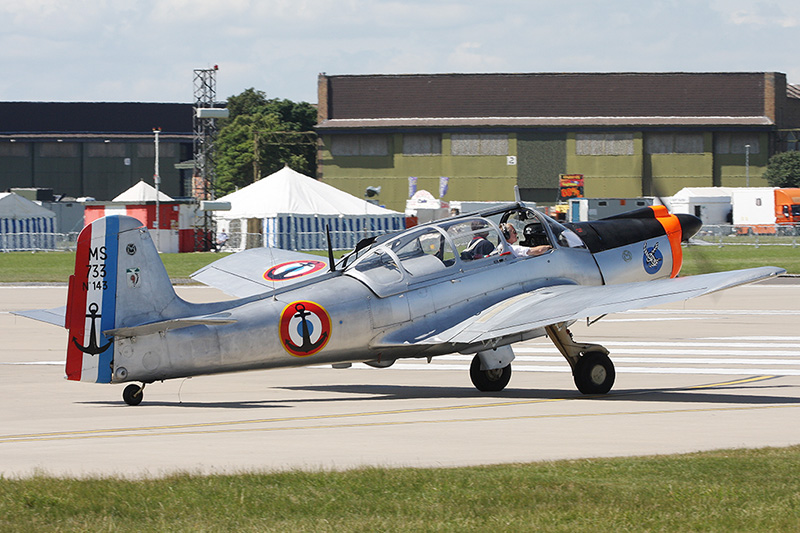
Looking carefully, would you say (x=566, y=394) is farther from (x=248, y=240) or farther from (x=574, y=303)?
(x=248, y=240)

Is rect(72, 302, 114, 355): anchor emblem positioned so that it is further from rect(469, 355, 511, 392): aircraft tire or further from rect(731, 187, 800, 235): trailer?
rect(731, 187, 800, 235): trailer

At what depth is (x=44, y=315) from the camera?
1323 cm

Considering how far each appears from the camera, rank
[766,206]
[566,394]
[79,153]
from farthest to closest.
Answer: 1. [79,153]
2. [766,206]
3. [566,394]

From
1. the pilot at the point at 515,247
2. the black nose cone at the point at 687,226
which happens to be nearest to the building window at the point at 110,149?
the black nose cone at the point at 687,226

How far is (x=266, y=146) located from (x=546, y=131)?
35.8 meters

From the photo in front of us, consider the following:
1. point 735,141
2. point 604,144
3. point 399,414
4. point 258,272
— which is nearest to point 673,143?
point 735,141

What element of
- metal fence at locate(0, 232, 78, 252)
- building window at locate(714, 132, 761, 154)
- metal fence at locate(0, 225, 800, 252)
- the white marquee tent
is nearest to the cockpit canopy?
the white marquee tent

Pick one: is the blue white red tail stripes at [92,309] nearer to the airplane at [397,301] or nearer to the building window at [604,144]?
the airplane at [397,301]

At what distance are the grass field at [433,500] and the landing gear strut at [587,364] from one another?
17.7ft

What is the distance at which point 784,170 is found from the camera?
323ft

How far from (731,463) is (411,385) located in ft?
24.3

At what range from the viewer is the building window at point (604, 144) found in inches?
3962

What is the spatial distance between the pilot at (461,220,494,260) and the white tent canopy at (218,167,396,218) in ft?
168

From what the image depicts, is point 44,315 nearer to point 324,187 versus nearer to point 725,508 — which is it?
point 725,508
